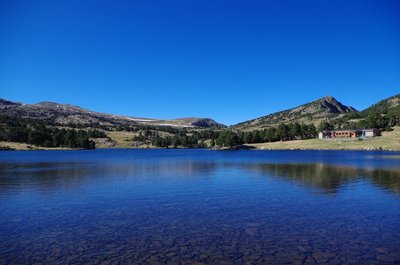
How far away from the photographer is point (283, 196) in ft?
135

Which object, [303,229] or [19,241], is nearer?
[19,241]

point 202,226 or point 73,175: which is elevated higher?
point 73,175

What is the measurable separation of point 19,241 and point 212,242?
13.3 m

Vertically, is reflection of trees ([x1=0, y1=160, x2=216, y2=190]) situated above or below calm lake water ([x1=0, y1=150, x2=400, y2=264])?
above

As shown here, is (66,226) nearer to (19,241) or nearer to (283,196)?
(19,241)

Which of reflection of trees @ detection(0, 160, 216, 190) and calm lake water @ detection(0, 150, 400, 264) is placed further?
reflection of trees @ detection(0, 160, 216, 190)

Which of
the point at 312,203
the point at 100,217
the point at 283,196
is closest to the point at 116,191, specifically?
the point at 100,217

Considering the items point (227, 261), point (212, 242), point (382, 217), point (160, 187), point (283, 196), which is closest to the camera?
point (227, 261)

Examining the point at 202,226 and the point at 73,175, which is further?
the point at 73,175

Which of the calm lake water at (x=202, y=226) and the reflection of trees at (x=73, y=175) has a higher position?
the reflection of trees at (x=73, y=175)

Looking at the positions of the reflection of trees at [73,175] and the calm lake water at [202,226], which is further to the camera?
the reflection of trees at [73,175]

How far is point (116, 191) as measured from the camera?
46906 millimetres

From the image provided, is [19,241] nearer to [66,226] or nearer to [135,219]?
[66,226]

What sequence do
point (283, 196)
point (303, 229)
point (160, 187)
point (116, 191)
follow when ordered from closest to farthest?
point (303, 229)
point (283, 196)
point (116, 191)
point (160, 187)
